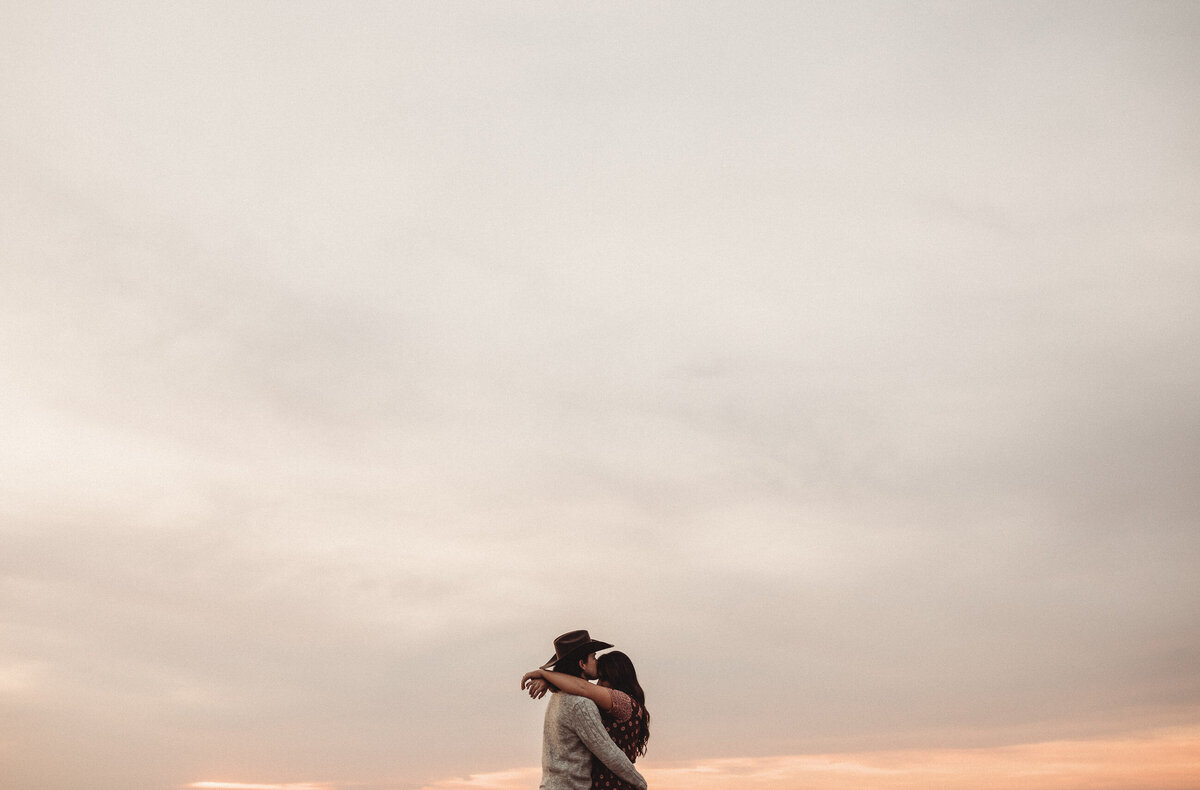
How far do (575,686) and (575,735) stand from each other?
23.4 inches

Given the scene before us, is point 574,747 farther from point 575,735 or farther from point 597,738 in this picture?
point 597,738

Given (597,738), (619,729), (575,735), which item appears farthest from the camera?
(619,729)

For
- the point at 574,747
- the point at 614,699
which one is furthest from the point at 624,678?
the point at 574,747

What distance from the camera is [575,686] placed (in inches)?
386

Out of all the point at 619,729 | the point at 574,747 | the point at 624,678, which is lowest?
the point at 574,747

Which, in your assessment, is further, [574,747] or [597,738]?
[574,747]

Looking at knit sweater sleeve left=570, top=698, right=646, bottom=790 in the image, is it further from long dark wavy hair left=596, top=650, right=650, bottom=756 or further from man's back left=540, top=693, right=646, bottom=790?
long dark wavy hair left=596, top=650, right=650, bottom=756

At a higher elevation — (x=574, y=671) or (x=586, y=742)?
(x=574, y=671)

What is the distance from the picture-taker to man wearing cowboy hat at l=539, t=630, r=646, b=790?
9.77 meters

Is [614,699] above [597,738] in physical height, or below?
above

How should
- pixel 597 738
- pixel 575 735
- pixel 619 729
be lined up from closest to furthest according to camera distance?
Answer: pixel 597 738, pixel 575 735, pixel 619 729

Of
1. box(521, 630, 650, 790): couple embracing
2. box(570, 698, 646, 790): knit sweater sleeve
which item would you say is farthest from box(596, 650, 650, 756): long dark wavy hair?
box(570, 698, 646, 790): knit sweater sleeve

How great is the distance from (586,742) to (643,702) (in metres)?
0.84

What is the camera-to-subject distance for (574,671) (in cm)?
1017
